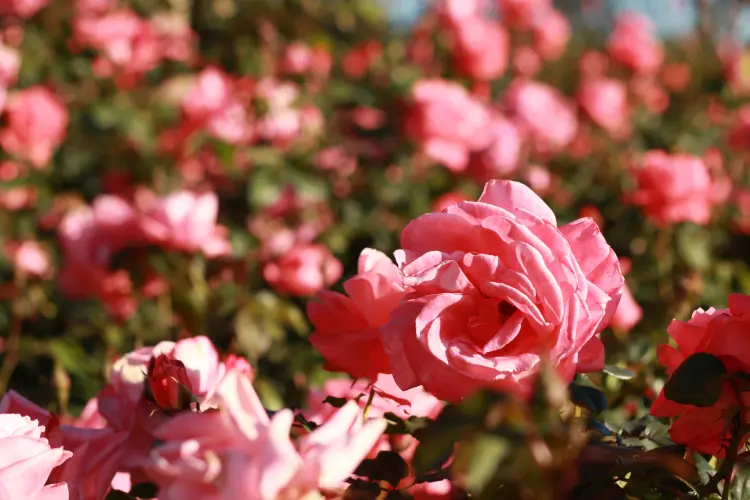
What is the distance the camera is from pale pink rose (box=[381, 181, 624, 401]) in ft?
2.27

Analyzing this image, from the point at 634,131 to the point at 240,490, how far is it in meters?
3.38

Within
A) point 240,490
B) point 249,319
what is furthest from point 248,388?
point 249,319

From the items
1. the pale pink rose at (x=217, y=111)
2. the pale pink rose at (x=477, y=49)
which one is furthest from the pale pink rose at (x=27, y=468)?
the pale pink rose at (x=477, y=49)

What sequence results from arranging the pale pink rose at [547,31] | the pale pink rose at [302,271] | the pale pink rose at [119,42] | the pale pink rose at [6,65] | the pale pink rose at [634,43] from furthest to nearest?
1. the pale pink rose at [634,43]
2. the pale pink rose at [547,31]
3. the pale pink rose at [119,42]
4. the pale pink rose at [6,65]
5. the pale pink rose at [302,271]

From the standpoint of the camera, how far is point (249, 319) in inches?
62.4

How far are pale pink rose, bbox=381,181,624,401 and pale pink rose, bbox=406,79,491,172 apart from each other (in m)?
1.84

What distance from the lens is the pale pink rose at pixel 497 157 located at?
103 inches

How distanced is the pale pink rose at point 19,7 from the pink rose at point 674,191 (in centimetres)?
169

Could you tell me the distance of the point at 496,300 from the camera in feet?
2.40

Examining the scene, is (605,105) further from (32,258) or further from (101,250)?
(101,250)

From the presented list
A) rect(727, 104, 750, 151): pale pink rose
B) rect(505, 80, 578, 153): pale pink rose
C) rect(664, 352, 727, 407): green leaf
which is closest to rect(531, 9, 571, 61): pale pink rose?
rect(505, 80, 578, 153): pale pink rose

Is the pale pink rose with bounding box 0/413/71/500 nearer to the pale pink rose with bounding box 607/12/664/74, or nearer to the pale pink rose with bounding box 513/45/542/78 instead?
the pale pink rose with bounding box 513/45/542/78

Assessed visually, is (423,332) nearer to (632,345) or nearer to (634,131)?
(632,345)

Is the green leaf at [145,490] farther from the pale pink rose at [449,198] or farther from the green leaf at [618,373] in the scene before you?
the pale pink rose at [449,198]
